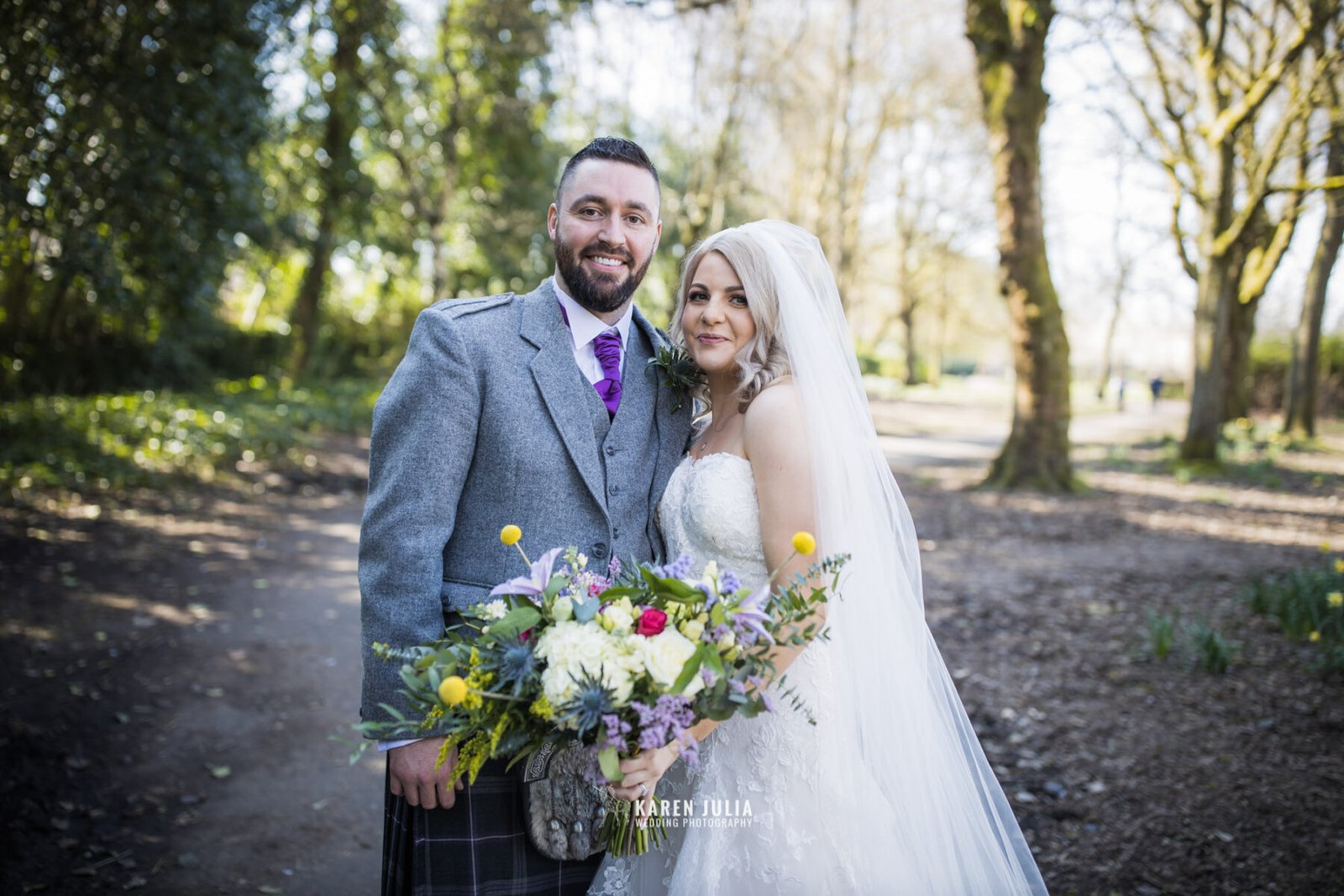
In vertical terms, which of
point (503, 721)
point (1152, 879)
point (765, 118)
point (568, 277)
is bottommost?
point (1152, 879)

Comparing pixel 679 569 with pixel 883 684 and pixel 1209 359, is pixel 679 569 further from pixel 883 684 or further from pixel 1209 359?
pixel 1209 359

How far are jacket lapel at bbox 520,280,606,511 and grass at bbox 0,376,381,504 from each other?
8544 millimetres

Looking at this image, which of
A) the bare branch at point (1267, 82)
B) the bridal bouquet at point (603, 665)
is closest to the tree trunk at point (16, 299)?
the bridal bouquet at point (603, 665)

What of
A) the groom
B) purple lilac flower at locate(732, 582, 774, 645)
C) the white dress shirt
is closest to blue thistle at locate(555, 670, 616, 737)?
purple lilac flower at locate(732, 582, 774, 645)

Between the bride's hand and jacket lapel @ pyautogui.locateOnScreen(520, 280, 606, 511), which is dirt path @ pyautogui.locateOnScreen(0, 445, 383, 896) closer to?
the bride's hand

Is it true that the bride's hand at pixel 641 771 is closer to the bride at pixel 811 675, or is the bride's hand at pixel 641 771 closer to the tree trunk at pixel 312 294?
the bride at pixel 811 675

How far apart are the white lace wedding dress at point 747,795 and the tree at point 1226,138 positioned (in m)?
11.6

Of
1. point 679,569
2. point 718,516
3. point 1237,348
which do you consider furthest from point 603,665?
point 1237,348

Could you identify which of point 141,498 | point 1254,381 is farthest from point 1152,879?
point 1254,381

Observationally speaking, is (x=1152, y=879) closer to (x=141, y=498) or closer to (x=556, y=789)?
(x=556, y=789)

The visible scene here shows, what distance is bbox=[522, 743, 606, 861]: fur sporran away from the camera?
2.14 metres

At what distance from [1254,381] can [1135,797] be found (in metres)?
28.5

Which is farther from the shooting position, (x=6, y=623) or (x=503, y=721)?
(x=6, y=623)

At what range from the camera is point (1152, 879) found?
11.2 feet
